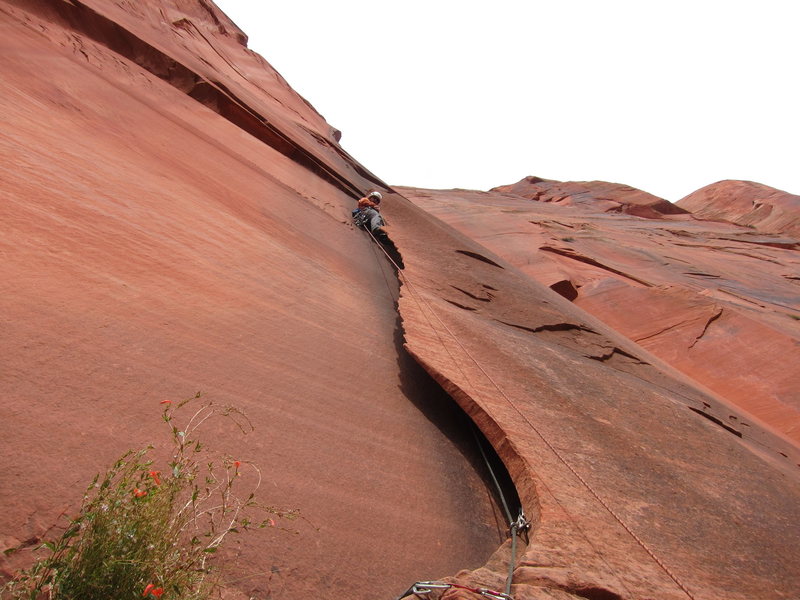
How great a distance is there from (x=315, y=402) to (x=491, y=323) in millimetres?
2785

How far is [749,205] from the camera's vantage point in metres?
31.2

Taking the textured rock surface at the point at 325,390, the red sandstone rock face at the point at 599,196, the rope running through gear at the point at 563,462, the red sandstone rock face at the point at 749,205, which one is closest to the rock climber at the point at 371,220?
the textured rock surface at the point at 325,390

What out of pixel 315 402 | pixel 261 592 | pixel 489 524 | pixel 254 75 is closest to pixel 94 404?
pixel 261 592

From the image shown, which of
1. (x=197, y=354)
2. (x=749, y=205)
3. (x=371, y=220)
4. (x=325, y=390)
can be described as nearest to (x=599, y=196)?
(x=749, y=205)

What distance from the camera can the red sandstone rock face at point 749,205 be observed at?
86.5 ft

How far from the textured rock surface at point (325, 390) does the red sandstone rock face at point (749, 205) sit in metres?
26.4

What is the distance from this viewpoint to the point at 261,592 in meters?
1.79

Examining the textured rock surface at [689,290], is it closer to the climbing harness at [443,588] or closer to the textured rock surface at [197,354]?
the textured rock surface at [197,354]

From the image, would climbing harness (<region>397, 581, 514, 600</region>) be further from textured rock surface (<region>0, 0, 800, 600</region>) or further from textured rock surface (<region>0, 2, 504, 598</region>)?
textured rock surface (<region>0, 2, 504, 598</region>)

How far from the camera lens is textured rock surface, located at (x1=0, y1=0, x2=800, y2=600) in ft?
6.86

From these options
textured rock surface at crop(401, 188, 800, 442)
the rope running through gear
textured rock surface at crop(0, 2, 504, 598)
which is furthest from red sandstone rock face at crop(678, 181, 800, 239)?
textured rock surface at crop(0, 2, 504, 598)

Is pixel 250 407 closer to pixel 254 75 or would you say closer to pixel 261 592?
pixel 261 592

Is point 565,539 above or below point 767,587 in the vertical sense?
below

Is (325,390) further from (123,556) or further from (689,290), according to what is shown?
(689,290)
